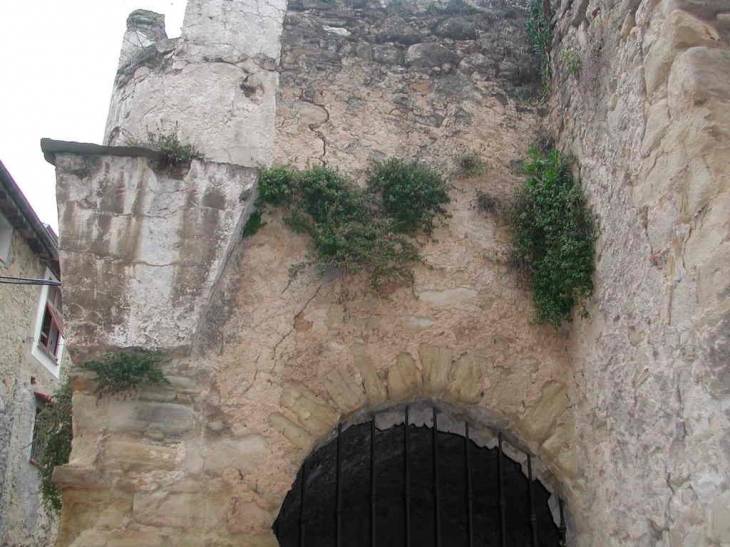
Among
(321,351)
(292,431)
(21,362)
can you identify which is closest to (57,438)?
(292,431)

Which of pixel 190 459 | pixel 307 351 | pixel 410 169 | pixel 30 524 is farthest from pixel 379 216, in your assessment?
pixel 30 524

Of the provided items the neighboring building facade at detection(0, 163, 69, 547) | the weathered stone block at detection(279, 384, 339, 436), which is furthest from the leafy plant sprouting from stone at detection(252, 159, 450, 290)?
the neighboring building facade at detection(0, 163, 69, 547)

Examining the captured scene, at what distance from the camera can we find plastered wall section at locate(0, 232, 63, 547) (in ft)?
25.7

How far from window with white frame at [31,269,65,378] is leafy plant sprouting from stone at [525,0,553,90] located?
22.0ft

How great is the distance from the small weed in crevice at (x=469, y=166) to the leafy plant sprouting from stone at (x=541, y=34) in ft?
2.34

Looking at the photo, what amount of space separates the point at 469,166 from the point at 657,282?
1.49 m

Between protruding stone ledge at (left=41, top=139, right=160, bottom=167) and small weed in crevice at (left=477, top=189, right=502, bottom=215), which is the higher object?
small weed in crevice at (left=477, top=189, right=502, bottom=215)

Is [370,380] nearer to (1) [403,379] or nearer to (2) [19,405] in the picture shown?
(1) [403,379]

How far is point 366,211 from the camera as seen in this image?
407cm

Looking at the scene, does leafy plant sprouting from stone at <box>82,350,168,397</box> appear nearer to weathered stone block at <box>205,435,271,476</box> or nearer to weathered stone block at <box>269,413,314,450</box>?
weathered stone block at <box>205,435,271,476</box>

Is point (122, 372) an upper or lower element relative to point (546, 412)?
lower

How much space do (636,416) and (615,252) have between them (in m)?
0.75

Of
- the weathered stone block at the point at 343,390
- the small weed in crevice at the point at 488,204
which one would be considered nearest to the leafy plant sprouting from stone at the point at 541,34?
the small weed in crevice at the point at 488,204

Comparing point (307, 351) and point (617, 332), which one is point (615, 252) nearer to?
point (617, 332)
